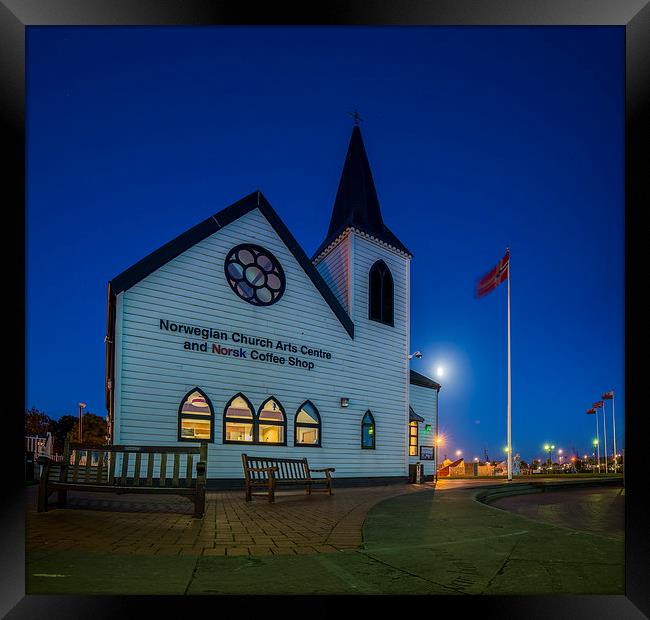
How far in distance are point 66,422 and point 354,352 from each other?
122ft

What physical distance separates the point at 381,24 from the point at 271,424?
36.8 feet

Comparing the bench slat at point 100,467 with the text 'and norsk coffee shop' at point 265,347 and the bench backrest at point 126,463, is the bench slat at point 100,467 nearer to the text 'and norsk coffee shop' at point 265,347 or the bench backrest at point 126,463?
the bench backrest at point 126,463

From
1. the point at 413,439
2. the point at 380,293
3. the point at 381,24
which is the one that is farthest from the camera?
the point at 413,439

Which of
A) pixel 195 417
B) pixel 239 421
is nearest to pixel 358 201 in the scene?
pixel 239 421

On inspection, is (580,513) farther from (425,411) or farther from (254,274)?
(425,411)

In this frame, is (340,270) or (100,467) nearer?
(100,467)

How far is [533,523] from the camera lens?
5.61 m

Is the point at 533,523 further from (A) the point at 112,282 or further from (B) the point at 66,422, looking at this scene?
(B) the point at 66,422

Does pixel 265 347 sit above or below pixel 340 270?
below

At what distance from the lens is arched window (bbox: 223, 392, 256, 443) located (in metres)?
12.1

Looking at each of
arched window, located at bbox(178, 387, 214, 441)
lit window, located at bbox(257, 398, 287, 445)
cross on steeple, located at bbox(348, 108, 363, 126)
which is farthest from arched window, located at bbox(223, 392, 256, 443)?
cross on steeple, located at bbox(348, 108, 363, 126)

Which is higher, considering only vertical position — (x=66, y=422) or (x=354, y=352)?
(x=354, y=352)

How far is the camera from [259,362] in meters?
12.9

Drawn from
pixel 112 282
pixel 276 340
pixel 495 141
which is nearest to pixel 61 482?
pixel 112 282
